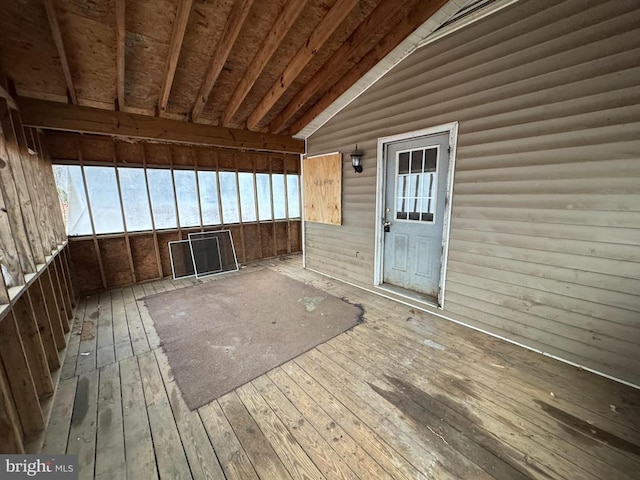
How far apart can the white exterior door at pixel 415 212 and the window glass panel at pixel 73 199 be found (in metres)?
4.93

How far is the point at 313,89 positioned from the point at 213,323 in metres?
3.58

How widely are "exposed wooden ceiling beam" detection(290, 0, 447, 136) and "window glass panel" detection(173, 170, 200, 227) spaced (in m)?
2.64

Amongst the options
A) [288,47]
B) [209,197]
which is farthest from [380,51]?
[209,197]

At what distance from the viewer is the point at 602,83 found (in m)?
1.96

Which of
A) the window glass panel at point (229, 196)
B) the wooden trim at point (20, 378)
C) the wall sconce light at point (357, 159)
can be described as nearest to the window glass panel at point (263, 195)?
the window glass panel at point (229, 196)

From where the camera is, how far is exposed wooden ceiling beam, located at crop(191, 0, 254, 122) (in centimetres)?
234

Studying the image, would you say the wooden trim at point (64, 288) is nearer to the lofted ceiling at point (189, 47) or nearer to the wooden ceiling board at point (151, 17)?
the lofted ceiling at point (189, 47)

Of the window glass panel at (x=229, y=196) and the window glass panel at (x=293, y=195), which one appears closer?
the window glass panel at (x=229, y=196)

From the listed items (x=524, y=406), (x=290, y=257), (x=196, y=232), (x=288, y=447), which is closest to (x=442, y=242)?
(x=524, y=406)

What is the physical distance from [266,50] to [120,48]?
4.83 feet

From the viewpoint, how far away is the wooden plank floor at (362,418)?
1.46 m

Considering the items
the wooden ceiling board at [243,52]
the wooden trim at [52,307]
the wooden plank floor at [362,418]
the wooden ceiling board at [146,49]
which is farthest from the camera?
the wooden ceiling board at [243,52]

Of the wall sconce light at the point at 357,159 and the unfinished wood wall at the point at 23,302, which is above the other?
the wall sconce light at the point at 357,159

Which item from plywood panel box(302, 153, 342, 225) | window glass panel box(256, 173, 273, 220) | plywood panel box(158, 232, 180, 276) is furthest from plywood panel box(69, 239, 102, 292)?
plywood panel box(302, 153, 342, 225)
